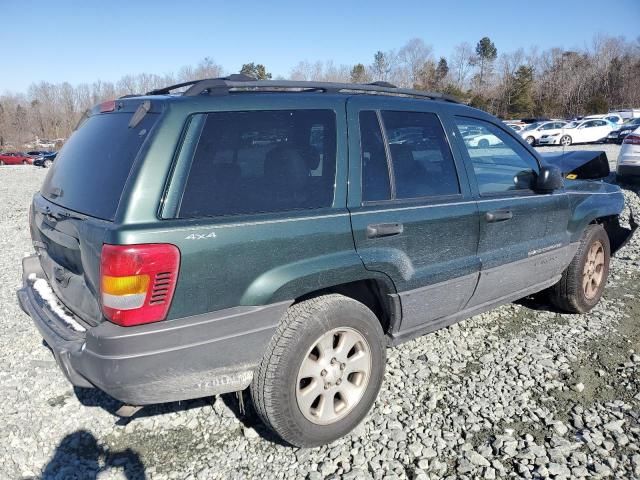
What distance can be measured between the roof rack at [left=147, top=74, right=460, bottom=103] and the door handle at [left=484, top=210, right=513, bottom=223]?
895 mm

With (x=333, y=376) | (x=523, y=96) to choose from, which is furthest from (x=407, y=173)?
(x=523, y=96)

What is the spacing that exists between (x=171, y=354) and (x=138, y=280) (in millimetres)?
363

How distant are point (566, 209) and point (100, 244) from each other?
11.4ft

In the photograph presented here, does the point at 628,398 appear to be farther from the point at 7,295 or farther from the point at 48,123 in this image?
the point at 48,123

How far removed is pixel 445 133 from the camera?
10.6ft

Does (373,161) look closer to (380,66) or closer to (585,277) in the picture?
(585,277)

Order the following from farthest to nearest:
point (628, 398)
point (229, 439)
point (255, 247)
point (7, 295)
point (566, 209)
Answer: point (7, 295) < point (566, 209) < point (628, 398) < point (229, 439) < point (255, 247)

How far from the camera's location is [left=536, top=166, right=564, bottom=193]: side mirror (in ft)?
11.7

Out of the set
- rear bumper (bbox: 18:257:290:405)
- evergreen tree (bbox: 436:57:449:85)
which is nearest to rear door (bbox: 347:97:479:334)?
rear bumper (bbox: 18:257:290:405)

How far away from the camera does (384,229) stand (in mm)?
2668

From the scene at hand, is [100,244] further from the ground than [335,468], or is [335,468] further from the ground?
[100,244]

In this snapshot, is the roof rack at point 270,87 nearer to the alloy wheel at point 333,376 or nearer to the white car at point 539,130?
the alloy wheel at point 333,376

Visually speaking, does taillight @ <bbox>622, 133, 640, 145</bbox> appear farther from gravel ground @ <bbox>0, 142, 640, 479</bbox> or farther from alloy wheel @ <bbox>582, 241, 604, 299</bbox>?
gravel ground @ <bbox>0, 142, 640, 479</bbox>

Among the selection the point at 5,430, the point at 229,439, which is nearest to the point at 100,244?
the point at 229,439
